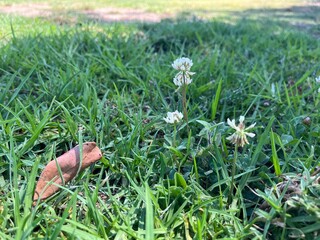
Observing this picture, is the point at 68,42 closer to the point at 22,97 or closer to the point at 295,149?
the point at 22,97

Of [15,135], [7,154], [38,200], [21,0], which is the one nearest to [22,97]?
[15,135]

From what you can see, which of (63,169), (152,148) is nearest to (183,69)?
(152,148)

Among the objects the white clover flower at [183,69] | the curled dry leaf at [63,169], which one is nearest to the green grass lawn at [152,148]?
the curled dry leaf at [63,169]

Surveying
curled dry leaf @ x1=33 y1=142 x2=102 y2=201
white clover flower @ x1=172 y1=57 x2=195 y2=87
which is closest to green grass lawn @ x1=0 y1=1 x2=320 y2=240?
curled dry leaf @ x1=33 y1=142 x2=102 y2=201

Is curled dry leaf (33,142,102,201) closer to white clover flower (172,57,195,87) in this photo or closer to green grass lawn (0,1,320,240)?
green grass lawn (0,1,320,240)

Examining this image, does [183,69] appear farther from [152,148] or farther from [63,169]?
[63,169]

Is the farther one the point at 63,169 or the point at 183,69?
the point at 183,69
